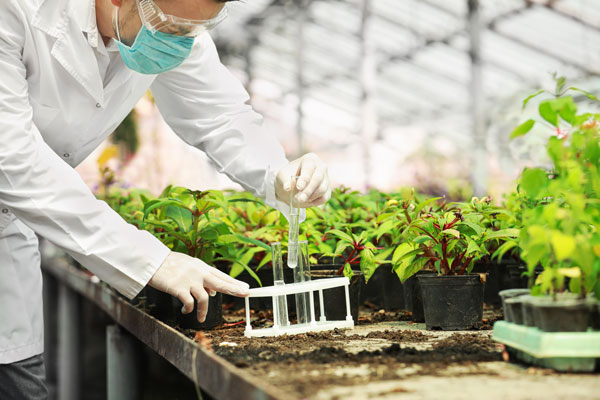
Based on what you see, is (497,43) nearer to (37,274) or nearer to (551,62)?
(551,62)

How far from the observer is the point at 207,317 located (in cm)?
167

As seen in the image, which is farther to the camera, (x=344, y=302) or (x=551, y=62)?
(x=551, y=62)

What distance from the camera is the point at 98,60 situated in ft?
5.71

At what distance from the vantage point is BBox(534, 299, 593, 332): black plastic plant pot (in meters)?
1.02

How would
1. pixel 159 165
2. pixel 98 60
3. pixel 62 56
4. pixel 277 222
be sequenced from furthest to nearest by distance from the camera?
pixel 159 165, pixel 277 222, pixel 98 60, pixel 62 56

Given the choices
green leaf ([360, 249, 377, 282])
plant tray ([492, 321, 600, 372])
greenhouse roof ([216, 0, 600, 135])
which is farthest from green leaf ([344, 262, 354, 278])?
greenhouse roof ([216, 0, 600, 135])

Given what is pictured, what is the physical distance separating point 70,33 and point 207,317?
823mm

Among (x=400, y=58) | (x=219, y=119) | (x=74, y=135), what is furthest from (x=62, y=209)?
(x=400, y=58)

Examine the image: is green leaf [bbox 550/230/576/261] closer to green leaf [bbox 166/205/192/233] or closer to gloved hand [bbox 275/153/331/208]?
gloved hand [bbox 275/153/331/208]

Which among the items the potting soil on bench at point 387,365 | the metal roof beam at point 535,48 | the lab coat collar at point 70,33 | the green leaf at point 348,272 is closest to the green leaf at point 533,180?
the potting soil on bench at point 387,365

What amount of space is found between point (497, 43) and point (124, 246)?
8587 mm

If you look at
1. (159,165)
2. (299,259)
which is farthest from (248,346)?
(159,165)

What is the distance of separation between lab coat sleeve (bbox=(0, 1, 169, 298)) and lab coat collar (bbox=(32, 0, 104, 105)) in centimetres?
18

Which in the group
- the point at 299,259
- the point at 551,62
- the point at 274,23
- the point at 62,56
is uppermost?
the point at 274,23
